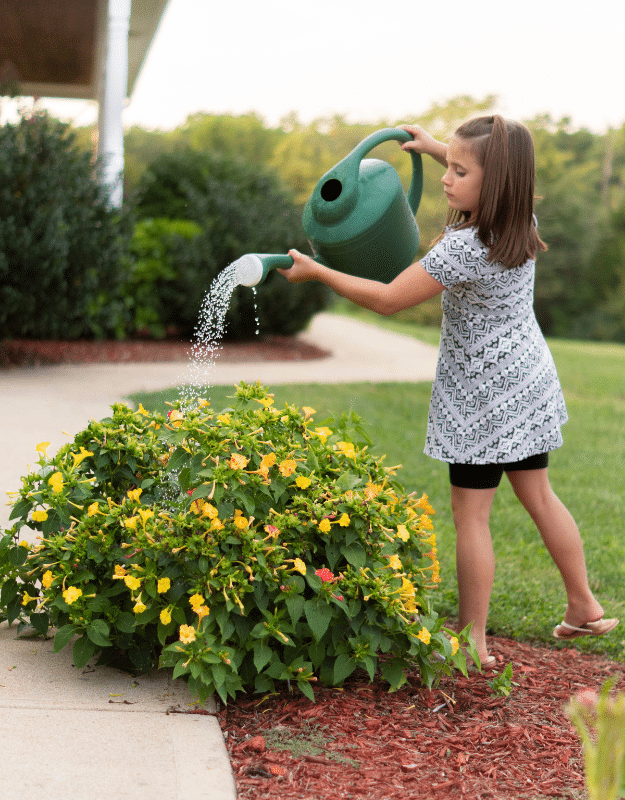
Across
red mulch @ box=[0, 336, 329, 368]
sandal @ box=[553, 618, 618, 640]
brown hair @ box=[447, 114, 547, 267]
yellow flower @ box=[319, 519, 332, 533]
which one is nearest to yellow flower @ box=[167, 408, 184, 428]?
yellow flower @ box=[319, 519, 332, 533]

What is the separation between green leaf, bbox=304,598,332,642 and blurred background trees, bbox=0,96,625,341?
1368mm

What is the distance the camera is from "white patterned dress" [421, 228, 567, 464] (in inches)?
90.8

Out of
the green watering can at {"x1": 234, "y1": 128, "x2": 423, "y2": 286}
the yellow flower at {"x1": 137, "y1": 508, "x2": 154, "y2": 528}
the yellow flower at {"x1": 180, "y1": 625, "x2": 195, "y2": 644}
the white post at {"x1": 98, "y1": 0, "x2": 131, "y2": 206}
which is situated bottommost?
the yellow flower at {"x1": 180, "y1": 625, "x2": 195, "y2": 644}

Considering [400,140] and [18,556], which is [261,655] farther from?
[400,140]

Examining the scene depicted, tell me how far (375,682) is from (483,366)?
0.88 metres

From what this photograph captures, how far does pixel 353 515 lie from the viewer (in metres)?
2.01

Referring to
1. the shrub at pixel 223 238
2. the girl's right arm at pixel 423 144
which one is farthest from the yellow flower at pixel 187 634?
the shrub at pixel 223 238

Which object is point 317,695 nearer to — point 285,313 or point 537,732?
point 537,732

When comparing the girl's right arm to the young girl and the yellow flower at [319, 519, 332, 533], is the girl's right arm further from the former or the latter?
the yellow flower at [319, 519, 332, 533]

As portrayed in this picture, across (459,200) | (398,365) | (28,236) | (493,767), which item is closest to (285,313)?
(398,365)

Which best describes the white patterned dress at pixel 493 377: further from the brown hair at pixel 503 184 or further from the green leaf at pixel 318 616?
the green leaf at pixel 318 616

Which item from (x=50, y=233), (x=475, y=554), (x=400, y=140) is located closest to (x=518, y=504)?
(x=475, y=554)

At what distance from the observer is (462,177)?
2.27 metres

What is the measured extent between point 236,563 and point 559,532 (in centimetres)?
107
